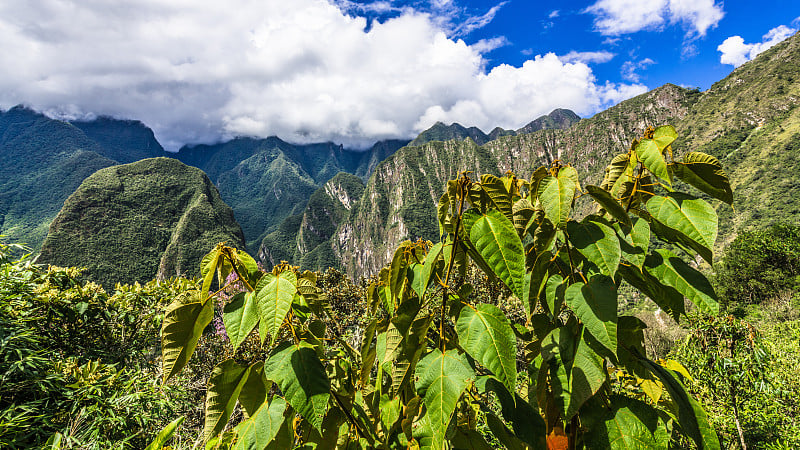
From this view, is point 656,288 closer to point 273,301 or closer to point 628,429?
point 628,429

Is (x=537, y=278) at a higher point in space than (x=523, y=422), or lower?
higher

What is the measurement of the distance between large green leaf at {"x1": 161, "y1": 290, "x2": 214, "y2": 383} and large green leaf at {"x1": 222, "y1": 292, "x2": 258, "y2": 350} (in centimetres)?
7

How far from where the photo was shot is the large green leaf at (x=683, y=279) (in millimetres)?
832

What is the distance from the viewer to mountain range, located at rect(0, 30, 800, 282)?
6094 cm

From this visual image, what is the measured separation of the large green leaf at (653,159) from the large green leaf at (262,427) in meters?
1.15

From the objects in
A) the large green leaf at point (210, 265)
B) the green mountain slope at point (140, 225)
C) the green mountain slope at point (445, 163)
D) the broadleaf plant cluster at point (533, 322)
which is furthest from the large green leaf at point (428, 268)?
the green mountain slope at point (445, 163)

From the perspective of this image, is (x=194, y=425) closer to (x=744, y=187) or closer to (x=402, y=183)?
(x=744, y=187)

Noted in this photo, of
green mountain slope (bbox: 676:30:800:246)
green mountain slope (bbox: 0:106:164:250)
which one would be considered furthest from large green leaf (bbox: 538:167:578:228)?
green mountain slope (bbox: 0:106:164:250)

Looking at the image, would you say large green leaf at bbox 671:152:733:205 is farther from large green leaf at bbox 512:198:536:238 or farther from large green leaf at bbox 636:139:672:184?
large green leaf at bbox 512:198:536:238

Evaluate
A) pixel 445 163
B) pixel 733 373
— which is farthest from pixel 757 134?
pixel 733 373

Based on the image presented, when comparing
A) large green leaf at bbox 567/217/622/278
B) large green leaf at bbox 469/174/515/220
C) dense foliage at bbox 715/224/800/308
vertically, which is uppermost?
large green leaf at bbox 469/174/515/220

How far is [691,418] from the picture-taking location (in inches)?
32.2

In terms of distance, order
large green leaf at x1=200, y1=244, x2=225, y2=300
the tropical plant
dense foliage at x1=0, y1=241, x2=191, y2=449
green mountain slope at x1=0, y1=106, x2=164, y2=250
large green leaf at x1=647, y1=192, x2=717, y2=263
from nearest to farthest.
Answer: large green leaf at x1=647, y1=192, x2=717, y2=263
large green leaf at x1=200, y1=244, x2=225, y2=300
dense foliage at x1=0, y1=241, x2=191, y2=449
the tropical plant
green mountain slope at x1=0, y1=106, x2=164, y2=250

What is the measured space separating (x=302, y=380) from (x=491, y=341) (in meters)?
0.47
